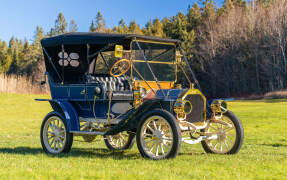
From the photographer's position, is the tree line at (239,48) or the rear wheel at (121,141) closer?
the rear wheel at (121,141)

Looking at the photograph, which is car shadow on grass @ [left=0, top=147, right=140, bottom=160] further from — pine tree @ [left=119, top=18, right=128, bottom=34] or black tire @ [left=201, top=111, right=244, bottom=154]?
pine tree @ [left=119, top=18, right=128, bottom=34]

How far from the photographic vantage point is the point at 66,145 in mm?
8859

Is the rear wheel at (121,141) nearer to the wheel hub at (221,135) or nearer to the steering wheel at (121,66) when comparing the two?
the steering wheel at (121,66)

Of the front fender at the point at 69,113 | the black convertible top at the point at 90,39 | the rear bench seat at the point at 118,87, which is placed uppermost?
the black convertible top at the point at 90,39

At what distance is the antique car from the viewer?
765cm

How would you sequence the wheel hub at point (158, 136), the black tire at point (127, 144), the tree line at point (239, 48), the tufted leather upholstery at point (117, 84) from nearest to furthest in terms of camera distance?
the wheel hub at point (158, 136) < the tufted leather upholstery at point (117, 84) < the black tire at point (127, 144) < the tree line at point (239, 48)

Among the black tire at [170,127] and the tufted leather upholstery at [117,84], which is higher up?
the tufted leather upholstery at [117,84]

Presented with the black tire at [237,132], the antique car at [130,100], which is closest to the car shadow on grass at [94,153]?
the antique car at [130,100]

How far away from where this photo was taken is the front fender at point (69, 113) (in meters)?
8.88

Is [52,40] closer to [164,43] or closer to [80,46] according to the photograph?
[80,46]

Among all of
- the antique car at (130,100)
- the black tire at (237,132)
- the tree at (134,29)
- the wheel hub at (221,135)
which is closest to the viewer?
the antique car at (130,100)

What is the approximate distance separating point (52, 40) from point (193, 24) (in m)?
61.3

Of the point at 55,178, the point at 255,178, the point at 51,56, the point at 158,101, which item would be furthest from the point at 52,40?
the point at 255,178

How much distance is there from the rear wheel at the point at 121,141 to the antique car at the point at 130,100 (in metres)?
0.03
